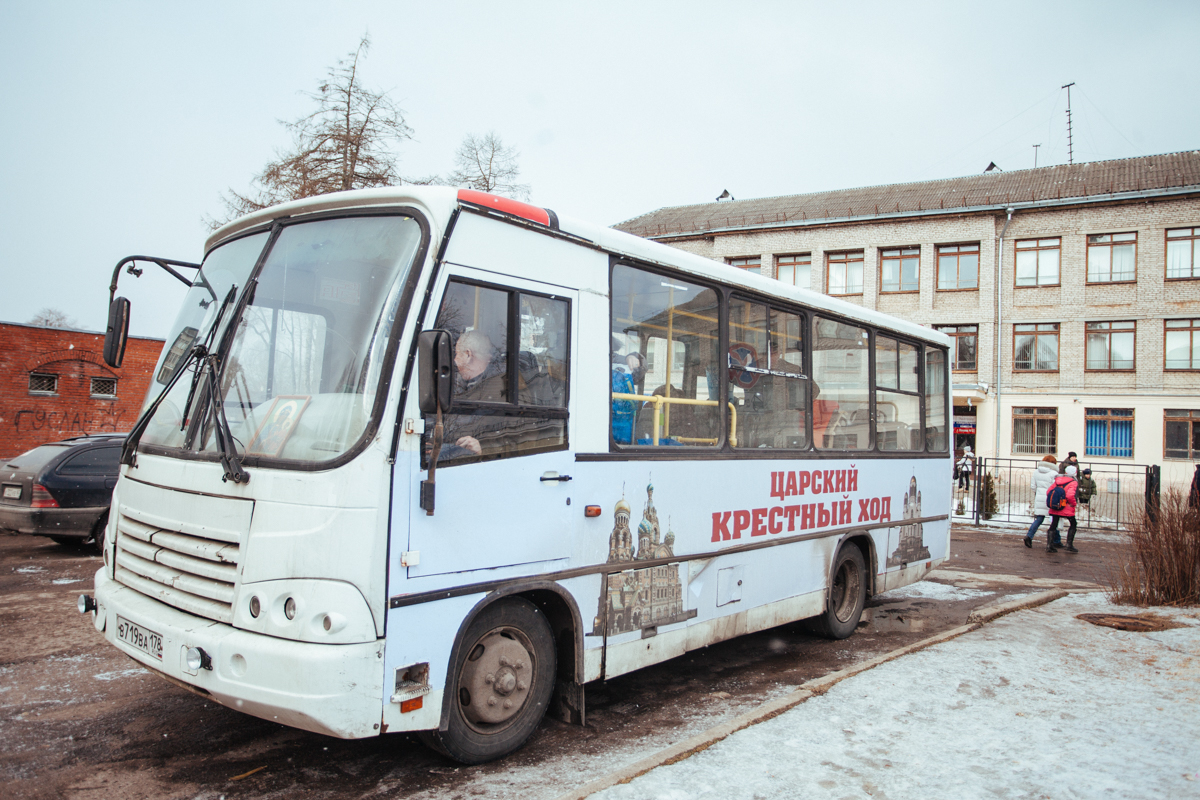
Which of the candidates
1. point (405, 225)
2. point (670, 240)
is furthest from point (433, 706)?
point (670, 240)

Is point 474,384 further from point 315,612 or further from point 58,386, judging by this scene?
point 58,386

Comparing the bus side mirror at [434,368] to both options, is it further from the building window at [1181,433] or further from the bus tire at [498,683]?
the building window at [1181,433]

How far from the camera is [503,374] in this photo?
4164 mm

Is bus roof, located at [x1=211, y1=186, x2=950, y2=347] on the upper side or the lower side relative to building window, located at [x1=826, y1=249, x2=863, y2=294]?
lower

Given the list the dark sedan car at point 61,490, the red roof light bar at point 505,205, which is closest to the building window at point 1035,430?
the dark sedan car at point 61,490

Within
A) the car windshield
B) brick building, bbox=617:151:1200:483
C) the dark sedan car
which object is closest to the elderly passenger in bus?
the dark sedan car

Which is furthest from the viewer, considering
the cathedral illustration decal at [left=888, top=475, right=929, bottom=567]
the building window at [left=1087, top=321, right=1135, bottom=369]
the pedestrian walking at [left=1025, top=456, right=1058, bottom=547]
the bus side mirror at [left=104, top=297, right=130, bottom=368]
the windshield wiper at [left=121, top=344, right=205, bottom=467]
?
the building window at [left=1087, top=321, right=1135, bottom=369]

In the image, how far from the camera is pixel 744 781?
12.1 feet

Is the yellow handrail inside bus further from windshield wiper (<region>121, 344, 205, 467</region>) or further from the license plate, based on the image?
the license plate

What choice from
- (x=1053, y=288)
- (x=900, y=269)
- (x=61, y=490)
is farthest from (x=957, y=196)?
(x=61, y=490)

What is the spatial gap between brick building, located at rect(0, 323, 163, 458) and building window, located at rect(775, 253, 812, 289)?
26.6 m

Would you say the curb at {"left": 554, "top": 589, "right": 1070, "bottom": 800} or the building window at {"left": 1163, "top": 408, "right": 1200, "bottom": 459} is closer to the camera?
the curb at {"left": 554, "top": 589, "right": 1070, "bottom": 800}

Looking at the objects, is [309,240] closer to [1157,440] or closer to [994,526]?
[994,526]

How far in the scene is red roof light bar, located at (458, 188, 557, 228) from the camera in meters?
4.00
